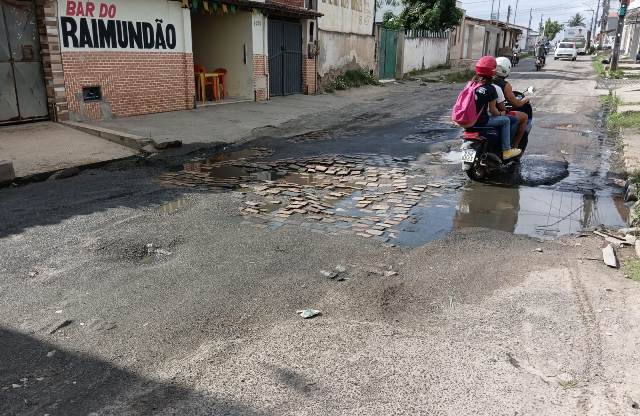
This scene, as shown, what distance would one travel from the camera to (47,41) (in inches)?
416

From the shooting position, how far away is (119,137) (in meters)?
9.76

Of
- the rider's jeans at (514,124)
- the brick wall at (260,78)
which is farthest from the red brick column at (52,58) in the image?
the rider's jeans at (514,124)

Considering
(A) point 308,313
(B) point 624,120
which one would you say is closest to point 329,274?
(A) point 308,313

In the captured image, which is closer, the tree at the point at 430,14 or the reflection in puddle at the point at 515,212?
the reflection in puddle at the point at 515,212

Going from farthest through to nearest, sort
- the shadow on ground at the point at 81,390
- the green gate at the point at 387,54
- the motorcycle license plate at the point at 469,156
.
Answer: the green gate at the point at 387,54, the motorcycle license plate at the point at 469,156, the shadow on ground at the point at 81,390

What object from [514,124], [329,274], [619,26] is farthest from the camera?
[619,26]

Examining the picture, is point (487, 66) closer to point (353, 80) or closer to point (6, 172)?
point (6, 172)

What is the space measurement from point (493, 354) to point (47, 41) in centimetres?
1070

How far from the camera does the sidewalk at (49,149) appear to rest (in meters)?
7.99

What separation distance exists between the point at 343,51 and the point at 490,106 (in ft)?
55.2

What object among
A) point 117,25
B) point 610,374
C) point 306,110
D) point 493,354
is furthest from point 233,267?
point 306,110

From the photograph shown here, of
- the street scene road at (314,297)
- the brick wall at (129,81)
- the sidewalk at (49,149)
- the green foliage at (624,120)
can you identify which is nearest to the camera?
the street scene road at (314,297)

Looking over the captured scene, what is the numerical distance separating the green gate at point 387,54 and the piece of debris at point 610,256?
77.3ft

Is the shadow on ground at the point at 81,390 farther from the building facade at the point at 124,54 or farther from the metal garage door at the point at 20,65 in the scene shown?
the building facade at the point at 124,54
